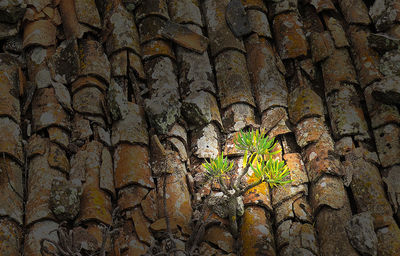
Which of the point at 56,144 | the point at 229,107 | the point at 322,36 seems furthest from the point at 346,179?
the point at 56,144

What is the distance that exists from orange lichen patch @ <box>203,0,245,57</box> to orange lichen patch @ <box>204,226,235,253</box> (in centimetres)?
101

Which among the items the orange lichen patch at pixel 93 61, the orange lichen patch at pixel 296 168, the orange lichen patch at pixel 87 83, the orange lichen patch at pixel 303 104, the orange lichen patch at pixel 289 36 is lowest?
the orange lichen patch at pixel 296 168

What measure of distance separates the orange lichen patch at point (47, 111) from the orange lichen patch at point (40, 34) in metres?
0.28

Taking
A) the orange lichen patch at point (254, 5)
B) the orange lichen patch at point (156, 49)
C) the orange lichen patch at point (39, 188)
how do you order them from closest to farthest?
the orange lichen patch at point (39, 188) < the orange lichen patch at point (156, 49) < the orange lichen patch at point (254, 5)

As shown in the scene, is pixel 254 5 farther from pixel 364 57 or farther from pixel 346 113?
pixel 346 113

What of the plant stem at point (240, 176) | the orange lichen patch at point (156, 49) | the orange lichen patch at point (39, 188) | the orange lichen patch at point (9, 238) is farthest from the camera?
the orange lichen patch at point (156, 49)

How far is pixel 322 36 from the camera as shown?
3.35 meters

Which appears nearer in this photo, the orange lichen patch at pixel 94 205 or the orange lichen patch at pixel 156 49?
the orange lichen patch at pixel 94 205

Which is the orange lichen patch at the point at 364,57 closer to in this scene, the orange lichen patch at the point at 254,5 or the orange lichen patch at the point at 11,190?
the orange lichen patch at the point at 254,5

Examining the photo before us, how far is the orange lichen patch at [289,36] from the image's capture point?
3.30 metres

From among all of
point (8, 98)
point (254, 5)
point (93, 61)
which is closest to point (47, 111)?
point (8, 98)

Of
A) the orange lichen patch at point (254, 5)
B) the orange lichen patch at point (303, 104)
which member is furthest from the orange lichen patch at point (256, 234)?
the orange lichen patch at point (254, 5)

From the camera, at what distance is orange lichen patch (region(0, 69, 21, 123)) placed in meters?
2.79

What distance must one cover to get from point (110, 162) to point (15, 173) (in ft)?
1.31
